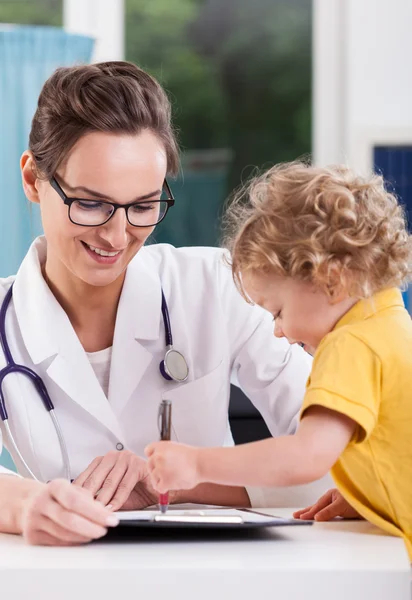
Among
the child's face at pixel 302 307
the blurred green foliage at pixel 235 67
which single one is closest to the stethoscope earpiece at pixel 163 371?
the child's face at pixel 302 307

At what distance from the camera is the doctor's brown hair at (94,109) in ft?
4.99

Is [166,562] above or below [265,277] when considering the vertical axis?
below

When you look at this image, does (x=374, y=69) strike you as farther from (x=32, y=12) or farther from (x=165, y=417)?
(x=165, y=417)

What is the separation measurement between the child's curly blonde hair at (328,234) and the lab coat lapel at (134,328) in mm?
412

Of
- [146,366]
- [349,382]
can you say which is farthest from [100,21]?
[349,382]

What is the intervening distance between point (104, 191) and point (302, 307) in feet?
1.48

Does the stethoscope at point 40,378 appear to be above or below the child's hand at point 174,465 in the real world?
below

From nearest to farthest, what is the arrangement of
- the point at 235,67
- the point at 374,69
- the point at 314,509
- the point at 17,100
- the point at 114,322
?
the point at 314,509, the point at 114,322, the point at 17,100, the point at 374,69, the point at 235,67

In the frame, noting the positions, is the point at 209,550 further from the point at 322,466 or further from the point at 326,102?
the point at 326,102

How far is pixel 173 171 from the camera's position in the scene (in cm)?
169

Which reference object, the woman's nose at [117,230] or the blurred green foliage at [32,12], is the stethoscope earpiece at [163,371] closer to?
the woman's nose at [117,230]

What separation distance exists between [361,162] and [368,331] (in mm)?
2562

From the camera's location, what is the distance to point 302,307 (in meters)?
1.20

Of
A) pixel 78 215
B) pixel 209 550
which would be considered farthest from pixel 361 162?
pixel 209 550
